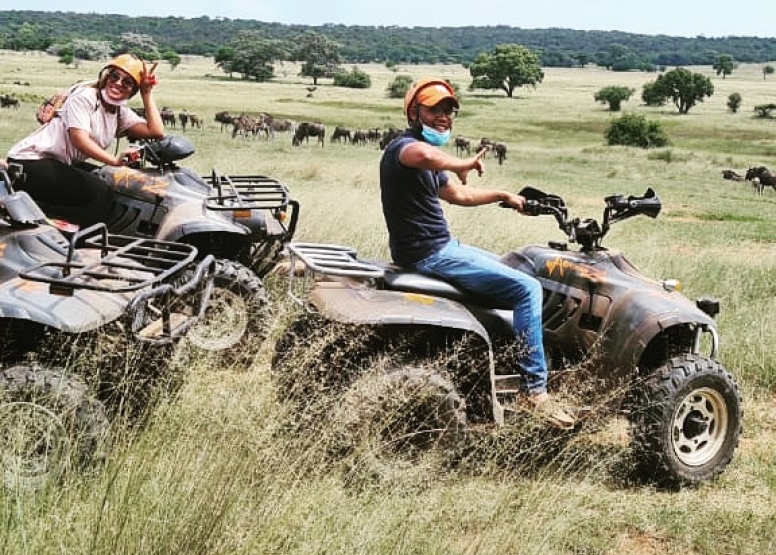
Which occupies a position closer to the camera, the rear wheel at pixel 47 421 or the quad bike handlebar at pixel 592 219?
the rear wheel at pixel 47 421

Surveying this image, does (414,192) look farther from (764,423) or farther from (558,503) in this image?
(764,423)

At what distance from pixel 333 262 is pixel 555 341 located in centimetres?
140

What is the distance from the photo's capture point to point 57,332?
4.44 m

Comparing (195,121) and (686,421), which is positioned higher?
(686,421)

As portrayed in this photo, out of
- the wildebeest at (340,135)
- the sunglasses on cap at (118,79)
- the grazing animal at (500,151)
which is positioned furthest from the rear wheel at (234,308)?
the wildebeest at (340,135)

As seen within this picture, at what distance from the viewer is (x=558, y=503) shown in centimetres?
445

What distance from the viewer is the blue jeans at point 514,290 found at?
5.00 m

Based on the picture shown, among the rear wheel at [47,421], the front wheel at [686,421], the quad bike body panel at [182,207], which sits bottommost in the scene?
the front wheel at [686,421]

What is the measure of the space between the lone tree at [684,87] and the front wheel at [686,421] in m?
89.3

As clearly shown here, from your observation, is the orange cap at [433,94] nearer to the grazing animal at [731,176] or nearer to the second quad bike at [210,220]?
the second quad bike at [210,220]

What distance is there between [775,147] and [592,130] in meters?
12.8

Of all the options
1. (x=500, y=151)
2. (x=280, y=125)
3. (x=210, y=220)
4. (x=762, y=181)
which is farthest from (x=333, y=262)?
(x=280, y=125)

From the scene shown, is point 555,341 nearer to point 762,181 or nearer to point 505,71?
point 762,181

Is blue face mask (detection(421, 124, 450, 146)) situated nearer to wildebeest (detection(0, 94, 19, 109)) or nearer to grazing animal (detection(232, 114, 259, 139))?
grazing animal (detection(232, 114, 259, 139))
